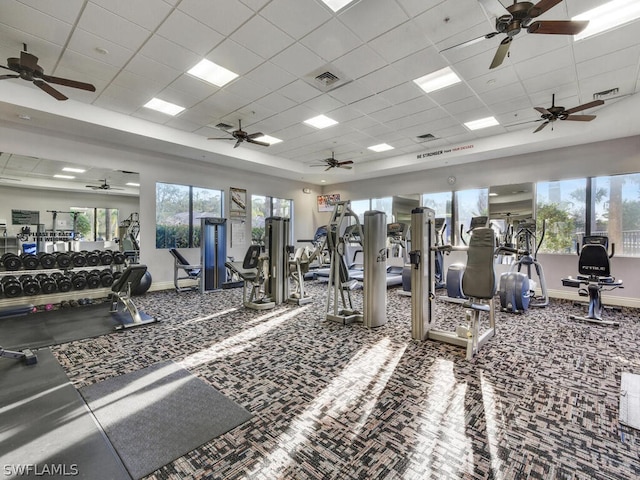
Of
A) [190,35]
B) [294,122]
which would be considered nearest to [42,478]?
[190,35]

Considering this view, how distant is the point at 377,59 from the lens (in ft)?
13.3

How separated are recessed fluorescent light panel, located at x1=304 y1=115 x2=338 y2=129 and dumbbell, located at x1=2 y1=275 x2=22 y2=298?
568cm

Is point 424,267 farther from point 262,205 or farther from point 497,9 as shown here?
point 262,205

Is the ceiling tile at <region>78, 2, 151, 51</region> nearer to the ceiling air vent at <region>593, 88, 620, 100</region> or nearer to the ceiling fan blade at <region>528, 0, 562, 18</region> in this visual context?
the ceiling fan blade at <region>528, 0, 562, 18</region>

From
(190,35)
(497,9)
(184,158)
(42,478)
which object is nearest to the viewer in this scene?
(42,478)

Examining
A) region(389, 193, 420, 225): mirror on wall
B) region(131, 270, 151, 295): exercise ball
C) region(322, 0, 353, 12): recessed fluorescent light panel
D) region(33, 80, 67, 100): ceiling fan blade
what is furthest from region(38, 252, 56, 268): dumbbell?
region(389, 193, 420, 225): mirror on wall

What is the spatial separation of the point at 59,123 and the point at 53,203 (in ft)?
5.45

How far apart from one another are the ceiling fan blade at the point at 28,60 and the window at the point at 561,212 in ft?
29.6

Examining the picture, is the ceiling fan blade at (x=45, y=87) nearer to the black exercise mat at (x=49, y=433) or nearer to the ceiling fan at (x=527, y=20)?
the black exercise mat at (x=49, y=433)

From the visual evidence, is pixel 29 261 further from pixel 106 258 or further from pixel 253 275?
pixel 253 275

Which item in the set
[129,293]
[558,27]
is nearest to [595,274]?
[558,27]

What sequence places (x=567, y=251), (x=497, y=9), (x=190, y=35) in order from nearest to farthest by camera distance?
(x=497, y=9)
(x=190, y=35)
(x=567, y=251)

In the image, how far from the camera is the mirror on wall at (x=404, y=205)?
9.36 m

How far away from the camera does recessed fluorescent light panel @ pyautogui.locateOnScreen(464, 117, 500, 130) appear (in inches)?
239
